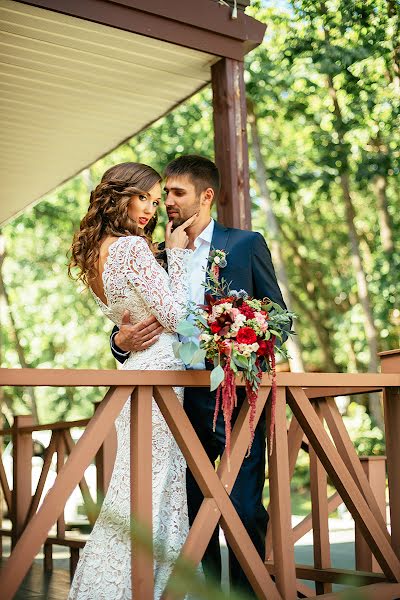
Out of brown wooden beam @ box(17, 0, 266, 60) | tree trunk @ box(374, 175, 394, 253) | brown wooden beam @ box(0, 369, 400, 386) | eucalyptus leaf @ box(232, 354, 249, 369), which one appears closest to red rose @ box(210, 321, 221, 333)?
eucalyptus leaf @ box(232, 354, 249, 369)

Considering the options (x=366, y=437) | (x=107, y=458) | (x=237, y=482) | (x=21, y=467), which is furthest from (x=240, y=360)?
(x=366, y=437)

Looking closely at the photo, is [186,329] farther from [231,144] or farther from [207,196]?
[231,144]

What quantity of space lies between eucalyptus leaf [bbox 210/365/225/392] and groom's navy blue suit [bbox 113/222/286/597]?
64 cm

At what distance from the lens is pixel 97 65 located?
5.13m

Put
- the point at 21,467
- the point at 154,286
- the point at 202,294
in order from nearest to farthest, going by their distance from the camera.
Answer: the point at 154,286, the point at 202,294, the point at 21,467

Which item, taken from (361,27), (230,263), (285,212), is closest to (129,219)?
(230,263)

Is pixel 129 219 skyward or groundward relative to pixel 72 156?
groundward

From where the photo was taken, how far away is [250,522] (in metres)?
3.20

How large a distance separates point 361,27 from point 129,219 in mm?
7589

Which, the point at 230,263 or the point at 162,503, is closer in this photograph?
the point at 162,503

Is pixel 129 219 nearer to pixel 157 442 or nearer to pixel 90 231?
pixel 90 231

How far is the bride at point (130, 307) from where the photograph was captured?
2.99m

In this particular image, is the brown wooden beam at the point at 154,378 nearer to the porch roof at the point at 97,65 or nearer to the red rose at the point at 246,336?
the red rose at the point at 246,336

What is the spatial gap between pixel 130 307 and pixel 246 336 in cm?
74
